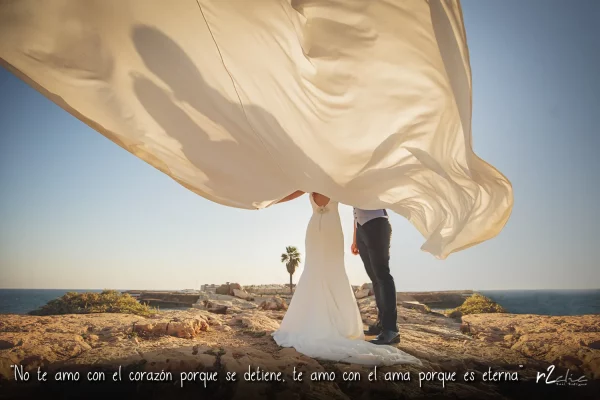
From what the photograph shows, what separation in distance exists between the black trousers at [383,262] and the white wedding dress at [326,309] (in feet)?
1.20

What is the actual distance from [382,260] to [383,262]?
3 cm

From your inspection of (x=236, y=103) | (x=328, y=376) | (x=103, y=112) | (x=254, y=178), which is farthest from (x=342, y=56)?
(x=328, y=376)

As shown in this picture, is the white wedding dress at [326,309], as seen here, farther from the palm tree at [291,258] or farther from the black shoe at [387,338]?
the palm tree at [291,258]

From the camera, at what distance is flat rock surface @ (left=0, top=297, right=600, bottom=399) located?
2213 mm

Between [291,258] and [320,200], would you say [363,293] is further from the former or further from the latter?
[291,258]

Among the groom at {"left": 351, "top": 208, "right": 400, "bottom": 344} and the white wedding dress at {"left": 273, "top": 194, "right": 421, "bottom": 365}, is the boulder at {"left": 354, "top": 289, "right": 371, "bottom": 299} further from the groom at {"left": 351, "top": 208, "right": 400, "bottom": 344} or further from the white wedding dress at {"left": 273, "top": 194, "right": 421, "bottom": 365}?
the white wedding dress at {"left": 273, "top": 194, "right": 421, "bottom": 365}

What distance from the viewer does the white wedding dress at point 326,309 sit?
3160 millimetres

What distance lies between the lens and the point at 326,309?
3818 mm

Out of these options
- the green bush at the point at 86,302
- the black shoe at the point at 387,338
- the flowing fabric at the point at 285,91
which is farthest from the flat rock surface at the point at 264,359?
the green bush at the point at 86,302

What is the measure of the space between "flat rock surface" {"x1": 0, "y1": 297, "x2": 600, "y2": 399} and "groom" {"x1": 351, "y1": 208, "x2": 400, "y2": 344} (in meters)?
0.29

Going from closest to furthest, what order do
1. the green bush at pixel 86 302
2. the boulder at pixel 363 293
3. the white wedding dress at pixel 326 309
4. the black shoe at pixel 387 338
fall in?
the white wedding dress at pixel 326 309
the black shoe at pixel 387 338
the green bush at pixel 86 302
the boulder at pixel 363 293

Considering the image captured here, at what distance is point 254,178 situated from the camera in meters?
3.47
